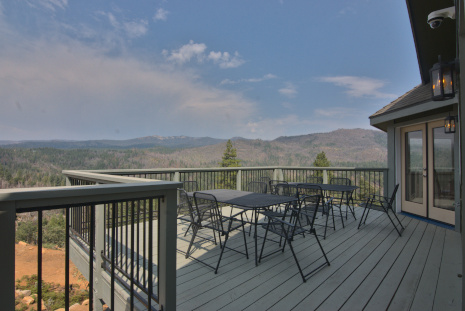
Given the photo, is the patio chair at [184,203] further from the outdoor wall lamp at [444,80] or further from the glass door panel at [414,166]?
the glass door panel at [414,166]

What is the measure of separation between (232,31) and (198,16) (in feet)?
13.3

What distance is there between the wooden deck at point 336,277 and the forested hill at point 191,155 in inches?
214

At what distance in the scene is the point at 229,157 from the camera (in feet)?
76.8

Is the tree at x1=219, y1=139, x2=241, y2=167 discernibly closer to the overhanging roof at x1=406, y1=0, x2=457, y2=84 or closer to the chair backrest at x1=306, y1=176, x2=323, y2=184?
the chair backrest at x1=306, y1=176, x2=323, y2=184

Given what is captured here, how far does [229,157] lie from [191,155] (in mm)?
3821

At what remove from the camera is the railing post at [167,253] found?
1660 millimetres

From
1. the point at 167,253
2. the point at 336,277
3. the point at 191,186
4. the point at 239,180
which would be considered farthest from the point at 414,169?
the point at 167,253

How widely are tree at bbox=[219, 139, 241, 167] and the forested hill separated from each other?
691 mm

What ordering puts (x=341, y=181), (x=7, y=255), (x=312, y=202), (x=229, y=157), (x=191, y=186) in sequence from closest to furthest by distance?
(x=7, y=255)
(x=312, y=202)
(x=191, y=186)
(x=341, y=181)
(x=229, y=157)

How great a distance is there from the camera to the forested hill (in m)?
11.8

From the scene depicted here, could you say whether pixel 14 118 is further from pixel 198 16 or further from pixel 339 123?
pixel 339 123

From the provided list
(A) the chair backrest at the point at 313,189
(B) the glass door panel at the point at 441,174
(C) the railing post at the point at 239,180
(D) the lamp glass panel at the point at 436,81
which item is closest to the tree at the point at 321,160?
(B) the glass door panel at the point at 441,174

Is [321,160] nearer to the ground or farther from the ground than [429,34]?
nearer to the ground

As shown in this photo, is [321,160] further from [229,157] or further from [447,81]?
[447,81]
